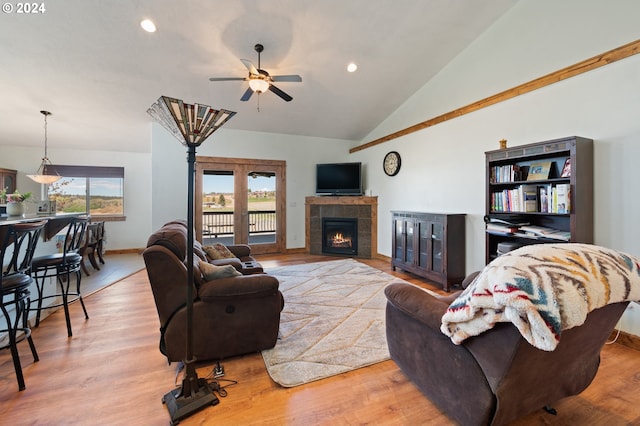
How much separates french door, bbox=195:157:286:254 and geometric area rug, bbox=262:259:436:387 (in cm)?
199

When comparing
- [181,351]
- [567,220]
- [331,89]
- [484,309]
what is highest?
[331,89]

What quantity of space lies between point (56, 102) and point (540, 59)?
23.1 ft

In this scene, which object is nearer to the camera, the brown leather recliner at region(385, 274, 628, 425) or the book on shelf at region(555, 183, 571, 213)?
the brown leather recliner at region(385, 274, 628, 425)

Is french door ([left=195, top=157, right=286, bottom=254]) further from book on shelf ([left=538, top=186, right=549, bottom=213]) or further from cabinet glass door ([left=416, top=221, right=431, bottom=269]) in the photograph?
book on shelf ([left=538, top=186, right=549, bottom=213])

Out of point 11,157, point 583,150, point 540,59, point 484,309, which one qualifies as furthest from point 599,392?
point 11,157

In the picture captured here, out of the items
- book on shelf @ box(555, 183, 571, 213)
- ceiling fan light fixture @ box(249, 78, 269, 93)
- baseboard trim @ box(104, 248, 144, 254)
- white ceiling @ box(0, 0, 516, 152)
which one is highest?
white ceiling @ box(0, 0, 516, 152)

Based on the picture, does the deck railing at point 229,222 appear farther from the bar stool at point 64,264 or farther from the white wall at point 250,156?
the bar stool at point 64,264

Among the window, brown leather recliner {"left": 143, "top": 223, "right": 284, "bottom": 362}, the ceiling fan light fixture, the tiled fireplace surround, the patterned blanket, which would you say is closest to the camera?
the patterned blanket

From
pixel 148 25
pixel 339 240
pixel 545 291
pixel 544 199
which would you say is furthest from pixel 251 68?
pixel 339 240

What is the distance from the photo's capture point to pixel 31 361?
205cm

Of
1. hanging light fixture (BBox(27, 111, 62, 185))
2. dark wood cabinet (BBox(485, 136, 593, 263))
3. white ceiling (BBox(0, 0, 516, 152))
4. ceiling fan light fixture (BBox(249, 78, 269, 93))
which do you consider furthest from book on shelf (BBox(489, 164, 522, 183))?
hanging light fixture (BBox(27, 111, 62, 185))

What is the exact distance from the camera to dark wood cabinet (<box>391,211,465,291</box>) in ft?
12.3

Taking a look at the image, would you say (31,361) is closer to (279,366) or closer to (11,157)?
(279,366)

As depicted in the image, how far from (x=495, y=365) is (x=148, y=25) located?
445 centimetres
